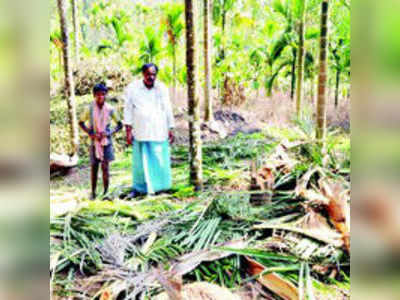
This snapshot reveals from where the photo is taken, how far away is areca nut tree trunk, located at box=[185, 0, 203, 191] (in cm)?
227

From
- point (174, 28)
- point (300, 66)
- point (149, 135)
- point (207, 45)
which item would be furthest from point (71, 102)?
point (300, 66)

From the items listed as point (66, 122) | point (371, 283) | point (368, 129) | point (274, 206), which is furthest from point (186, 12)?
point (371, 283)

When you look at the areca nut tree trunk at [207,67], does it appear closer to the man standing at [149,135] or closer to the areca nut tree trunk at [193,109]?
the areca nut tree trunk at [193,109]

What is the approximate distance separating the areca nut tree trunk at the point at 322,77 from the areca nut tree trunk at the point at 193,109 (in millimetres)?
685

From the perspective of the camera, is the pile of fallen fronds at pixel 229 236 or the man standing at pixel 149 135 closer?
the pile of fallen fronds at pixel 229 236

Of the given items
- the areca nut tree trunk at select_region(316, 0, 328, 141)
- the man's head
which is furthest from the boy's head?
the areca nut tree trunk at select_region(316, 0, 328, 141)

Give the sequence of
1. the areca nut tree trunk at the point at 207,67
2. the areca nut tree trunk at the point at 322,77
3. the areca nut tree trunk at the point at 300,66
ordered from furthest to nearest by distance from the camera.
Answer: the areca nut tree trunk at the point at 207,67
the areca nut tree trunk at the point at 300,66
the areca nut tree trunk at the point at 322,77

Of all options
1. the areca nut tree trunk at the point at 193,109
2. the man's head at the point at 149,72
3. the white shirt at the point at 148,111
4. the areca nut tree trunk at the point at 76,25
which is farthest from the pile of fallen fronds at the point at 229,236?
the areca nut tree trunk at the point at 76,25

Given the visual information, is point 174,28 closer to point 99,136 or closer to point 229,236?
point 99,136

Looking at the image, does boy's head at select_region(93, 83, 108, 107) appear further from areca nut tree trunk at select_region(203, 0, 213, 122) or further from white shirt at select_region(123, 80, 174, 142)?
areca nut tree trunk at select_region(203, 0, 213, 122)

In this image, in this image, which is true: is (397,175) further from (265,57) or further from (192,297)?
(265,57)

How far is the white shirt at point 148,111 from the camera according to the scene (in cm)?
228

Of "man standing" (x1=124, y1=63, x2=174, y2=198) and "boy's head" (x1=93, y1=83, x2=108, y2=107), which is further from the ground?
"boy's head" (x1=93, y1=83, x2=108, y2=107)

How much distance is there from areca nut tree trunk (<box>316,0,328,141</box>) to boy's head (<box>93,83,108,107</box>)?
119cm
